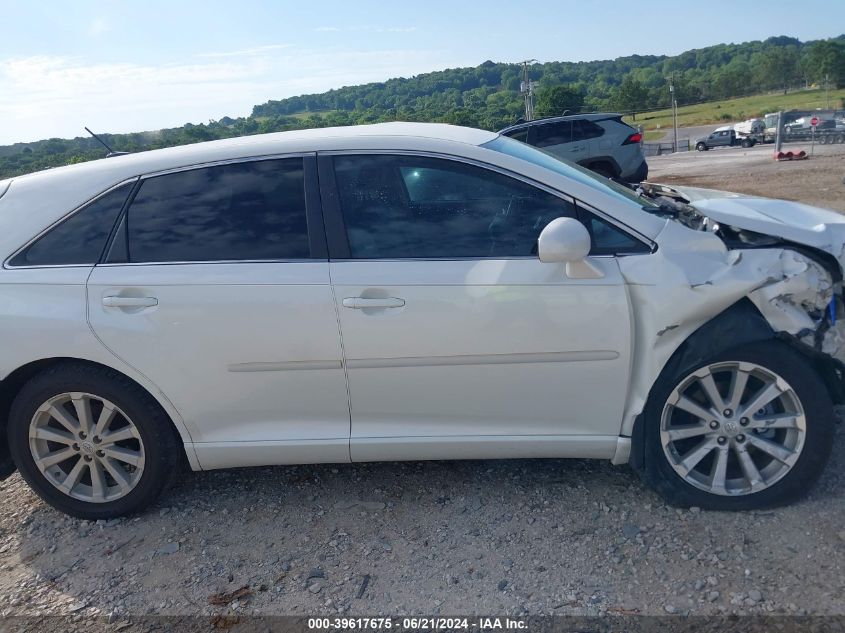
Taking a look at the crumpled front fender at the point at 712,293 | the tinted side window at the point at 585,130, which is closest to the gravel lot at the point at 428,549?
the crumpled front fender at the point at 712,293

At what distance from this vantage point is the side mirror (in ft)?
9.46

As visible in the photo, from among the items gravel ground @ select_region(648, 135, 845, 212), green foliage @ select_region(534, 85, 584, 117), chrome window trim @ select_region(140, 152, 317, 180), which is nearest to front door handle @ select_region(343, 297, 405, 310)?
chrome window trim @ select_region(140, 152, 317, 180)

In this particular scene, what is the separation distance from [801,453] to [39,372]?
11.5 feet

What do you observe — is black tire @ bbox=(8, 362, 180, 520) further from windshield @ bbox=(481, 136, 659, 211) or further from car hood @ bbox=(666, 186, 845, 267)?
car hood @ bbox=(666, 186, 845, 267)

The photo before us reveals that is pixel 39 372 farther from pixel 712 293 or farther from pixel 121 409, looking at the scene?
pixel 712 293

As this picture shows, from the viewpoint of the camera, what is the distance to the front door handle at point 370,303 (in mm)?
3035

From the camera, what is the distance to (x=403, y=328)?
303 centimetres

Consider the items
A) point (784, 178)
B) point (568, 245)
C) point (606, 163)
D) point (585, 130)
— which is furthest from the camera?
point (784, 178)

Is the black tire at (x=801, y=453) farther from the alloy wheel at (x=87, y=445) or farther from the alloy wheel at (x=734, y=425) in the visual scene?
the alloy wheel at (x=87, y=445)

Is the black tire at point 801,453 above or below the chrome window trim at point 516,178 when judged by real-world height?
below

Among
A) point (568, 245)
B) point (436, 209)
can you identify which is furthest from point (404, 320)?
point (568, 245)

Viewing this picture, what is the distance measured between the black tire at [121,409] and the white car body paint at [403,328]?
0.10 meters

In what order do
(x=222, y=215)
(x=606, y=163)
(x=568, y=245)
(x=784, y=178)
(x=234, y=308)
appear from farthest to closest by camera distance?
(x=784, y=178)
(x=606, y=163)
(x=222, y=215)
(x=234, y=308)
(x=568, y=245)

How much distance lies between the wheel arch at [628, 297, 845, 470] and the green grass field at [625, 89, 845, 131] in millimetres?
65772
